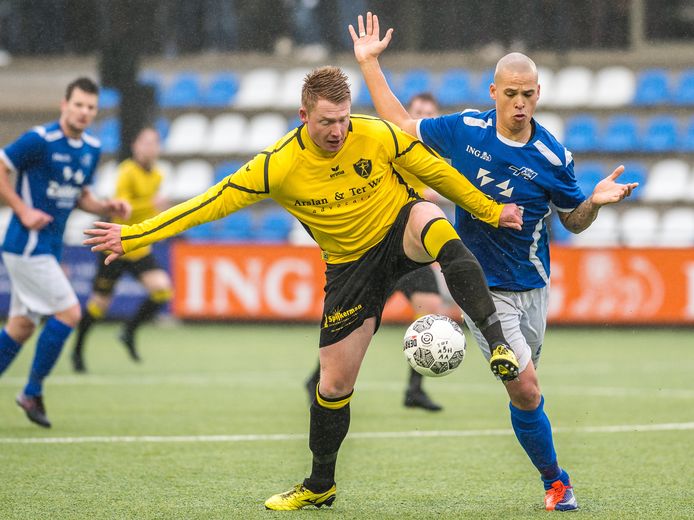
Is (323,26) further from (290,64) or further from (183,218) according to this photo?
(183,218)

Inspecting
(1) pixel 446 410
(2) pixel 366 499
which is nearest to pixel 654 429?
(1) pixel 446 410

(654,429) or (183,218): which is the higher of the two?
(183,218)

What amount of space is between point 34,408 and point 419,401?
2976mm

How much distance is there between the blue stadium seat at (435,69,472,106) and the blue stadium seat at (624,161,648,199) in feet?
10.5

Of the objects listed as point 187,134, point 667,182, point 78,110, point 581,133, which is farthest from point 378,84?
point 187,134

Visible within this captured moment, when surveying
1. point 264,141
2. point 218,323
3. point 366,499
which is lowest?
point 218,323

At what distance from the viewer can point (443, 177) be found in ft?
19.3

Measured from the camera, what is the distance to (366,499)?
6.21m

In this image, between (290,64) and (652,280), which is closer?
(652,280)

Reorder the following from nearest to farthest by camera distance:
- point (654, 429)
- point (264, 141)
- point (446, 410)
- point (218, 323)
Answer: point (654, 429), point (446, 410), point (218, 323), point (264, 141)

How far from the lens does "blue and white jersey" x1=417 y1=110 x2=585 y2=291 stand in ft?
19.5

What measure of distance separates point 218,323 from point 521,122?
12.4 meters

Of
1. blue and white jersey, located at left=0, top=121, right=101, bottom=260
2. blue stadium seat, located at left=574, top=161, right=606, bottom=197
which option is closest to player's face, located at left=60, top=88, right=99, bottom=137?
blue and white jersey, located at left=0, top=121, right=101, bottom=260

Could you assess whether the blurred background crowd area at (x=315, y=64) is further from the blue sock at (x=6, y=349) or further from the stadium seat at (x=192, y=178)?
the blue sock at (x=6, y=349)
